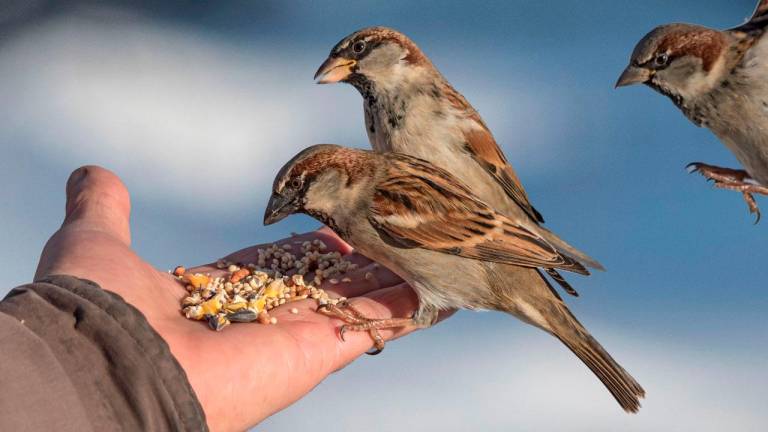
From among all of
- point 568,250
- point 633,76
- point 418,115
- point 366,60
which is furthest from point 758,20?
point 366,60

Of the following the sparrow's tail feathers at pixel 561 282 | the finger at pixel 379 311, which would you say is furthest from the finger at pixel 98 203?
the sparrow's tail feathers at pixel 561 282

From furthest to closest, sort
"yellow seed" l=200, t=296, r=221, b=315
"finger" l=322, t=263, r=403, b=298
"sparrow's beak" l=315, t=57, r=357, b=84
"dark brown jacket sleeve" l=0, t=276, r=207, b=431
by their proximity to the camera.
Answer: "sparrow's beak" l=315, t=57, r=357, b=84, "finger" l=322, t=263, r=403, b=298, "yellow seed" l=200, t=296, r=221, b=315, "dark brown jacket sleeve" l=0, t=276, r=207, b=431

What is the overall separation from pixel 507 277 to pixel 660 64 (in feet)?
2.02

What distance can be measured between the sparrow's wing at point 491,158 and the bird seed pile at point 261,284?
433mm

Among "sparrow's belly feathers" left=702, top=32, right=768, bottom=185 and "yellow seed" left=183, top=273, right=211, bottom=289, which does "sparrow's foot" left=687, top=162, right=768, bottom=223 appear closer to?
"sparrow's belly feathers" left=702, top=32, right=768, bottom=185

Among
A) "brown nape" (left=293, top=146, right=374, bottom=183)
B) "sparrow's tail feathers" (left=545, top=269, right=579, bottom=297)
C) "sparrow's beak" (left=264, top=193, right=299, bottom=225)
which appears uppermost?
"brown nape" (left=293, top=146, right=374, bottom=183)

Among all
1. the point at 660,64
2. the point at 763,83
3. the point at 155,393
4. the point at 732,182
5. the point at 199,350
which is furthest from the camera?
the point at 732,182

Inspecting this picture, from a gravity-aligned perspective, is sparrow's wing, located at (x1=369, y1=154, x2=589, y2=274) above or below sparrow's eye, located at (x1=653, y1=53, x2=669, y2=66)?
below

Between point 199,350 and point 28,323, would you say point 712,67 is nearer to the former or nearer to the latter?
point 199,350

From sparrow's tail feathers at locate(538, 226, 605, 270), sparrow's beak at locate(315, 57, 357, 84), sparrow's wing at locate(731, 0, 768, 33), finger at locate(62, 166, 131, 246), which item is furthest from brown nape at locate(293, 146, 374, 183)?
sparrow's wing at locate(731, 0, 768, 33)

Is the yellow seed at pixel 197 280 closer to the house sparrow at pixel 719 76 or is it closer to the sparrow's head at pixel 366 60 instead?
the sparrow's head at pixel 366 60

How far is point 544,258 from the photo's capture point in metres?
1.74

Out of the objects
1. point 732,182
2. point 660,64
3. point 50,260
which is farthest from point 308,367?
point 732,182

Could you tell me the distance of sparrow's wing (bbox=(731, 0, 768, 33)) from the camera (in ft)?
5.87
